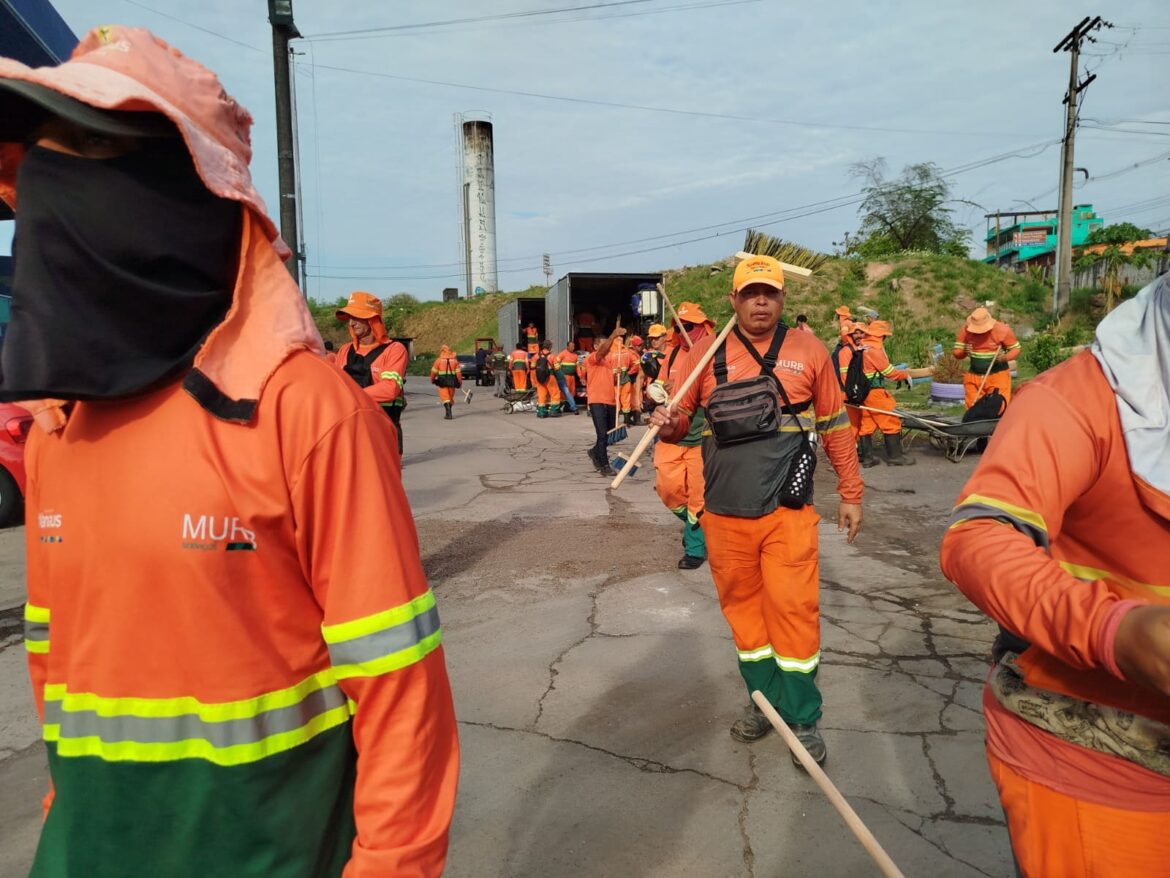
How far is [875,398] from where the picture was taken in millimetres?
11016

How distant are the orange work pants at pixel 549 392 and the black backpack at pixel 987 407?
1090 centimetres

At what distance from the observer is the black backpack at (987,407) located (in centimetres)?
1070

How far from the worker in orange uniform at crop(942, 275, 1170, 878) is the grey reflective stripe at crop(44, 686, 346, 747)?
1117mm

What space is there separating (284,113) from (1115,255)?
26.4 meters

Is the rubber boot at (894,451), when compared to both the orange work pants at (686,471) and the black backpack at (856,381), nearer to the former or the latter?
the black backpack at (856,381)

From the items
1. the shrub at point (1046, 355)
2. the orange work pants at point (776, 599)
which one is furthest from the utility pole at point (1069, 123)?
the orange work pants at point (776, 599)

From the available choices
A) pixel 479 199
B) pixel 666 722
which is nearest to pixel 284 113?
pixel 666 722

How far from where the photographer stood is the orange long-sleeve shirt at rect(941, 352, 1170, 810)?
1326mm

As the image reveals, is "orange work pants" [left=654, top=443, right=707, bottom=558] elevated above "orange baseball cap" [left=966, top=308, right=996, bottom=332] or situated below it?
below

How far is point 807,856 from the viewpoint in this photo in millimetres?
2855

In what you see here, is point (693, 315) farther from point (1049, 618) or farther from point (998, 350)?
point (1049, 618)

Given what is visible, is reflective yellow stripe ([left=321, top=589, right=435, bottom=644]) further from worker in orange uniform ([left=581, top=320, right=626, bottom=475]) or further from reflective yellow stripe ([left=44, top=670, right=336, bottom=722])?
worker in orange uniform ([left=581, top=320, right=626, bottom=475])

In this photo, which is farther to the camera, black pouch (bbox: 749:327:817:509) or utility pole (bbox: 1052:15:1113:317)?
utility pole (bbox: 1052:15:1113:317)

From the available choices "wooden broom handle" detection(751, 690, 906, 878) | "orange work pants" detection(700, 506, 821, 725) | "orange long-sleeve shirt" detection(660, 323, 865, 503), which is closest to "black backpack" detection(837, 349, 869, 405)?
"orange long-sleeve shirt" detection(660, 323, 865, 503)
